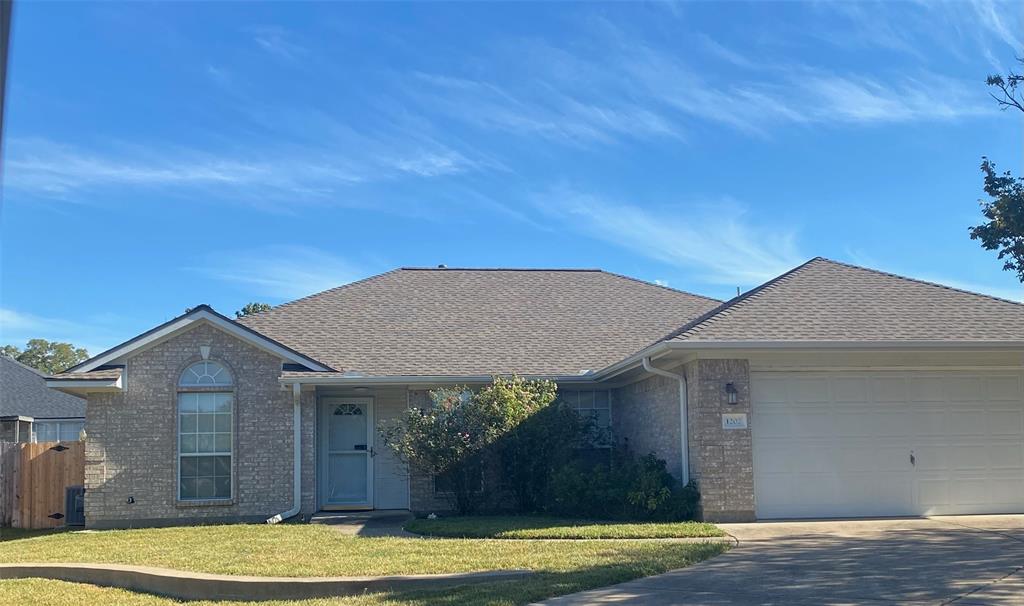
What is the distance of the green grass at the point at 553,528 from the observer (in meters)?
12.7

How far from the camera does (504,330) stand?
2039 cm

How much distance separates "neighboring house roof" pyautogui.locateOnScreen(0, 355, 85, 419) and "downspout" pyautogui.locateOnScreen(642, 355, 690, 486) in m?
21.3

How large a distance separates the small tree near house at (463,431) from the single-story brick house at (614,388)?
4.01 feet

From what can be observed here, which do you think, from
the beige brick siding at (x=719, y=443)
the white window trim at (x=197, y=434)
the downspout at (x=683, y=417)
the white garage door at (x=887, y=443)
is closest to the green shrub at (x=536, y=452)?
the downspout at (x=683, y=417)

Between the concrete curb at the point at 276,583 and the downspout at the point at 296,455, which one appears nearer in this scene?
the concrete curb at the point at 276,583

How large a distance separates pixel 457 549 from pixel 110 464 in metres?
8.41

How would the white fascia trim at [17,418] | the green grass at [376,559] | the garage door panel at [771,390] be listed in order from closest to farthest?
the green grass at [376,559]
the garage door panel at [771,390]
the white fascia trim at [17,418]

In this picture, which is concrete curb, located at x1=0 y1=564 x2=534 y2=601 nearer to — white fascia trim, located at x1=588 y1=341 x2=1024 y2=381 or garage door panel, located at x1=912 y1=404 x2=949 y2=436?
white fascia trim, located at x1=588 y1=341 x2=1024 y2=381

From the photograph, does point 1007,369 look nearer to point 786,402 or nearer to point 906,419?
point 906,419

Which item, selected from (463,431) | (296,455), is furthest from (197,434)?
(463,431)

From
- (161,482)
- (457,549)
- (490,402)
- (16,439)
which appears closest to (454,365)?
(490,402)

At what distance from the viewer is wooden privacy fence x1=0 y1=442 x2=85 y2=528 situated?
18734 mm

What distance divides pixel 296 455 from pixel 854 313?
384 inches

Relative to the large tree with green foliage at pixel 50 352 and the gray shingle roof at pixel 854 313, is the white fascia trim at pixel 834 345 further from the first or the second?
the large tree with green foliage at pixel 50 352
